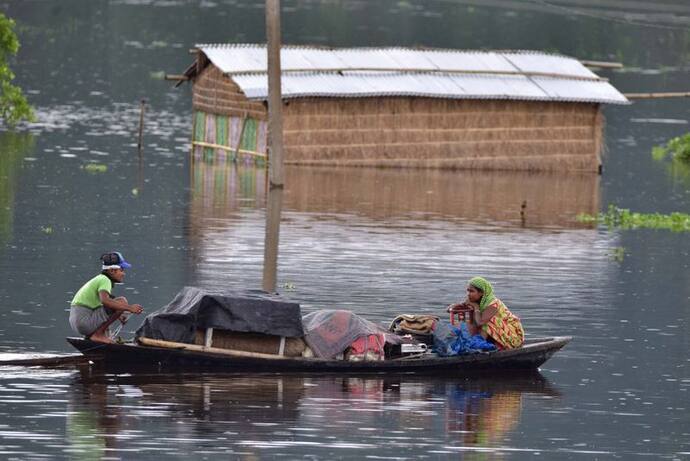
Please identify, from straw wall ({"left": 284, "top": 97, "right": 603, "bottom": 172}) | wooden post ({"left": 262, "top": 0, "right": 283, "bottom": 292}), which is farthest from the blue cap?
straw wall ({"left": 284, "top": 97, "right": 603, "bottom": 172})

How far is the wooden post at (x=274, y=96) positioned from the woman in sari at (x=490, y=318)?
2296 centimetres

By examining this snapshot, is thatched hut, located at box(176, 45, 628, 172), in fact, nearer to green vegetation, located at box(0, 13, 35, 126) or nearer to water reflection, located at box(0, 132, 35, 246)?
green vegetation, located at box(0, 13, 35, 126)

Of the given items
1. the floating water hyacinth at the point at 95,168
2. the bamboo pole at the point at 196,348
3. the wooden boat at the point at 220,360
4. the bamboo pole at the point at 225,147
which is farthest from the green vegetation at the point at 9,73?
the bamboo pole at the point at 196,348

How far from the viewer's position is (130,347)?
2106cm

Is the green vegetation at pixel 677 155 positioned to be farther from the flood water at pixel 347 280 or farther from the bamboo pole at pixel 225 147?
the bamboo pole at pixel 225 147

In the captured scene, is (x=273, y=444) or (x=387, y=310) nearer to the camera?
(x=273, y=444)

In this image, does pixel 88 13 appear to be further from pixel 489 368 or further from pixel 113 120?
pixel 489 368

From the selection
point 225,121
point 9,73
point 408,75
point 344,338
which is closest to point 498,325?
point 344,338

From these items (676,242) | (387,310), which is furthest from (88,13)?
(387,310)

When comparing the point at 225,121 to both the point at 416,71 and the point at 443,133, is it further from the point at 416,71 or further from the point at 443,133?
the point at 443,133

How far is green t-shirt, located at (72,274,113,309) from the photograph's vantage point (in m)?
21.3

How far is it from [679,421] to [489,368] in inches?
109

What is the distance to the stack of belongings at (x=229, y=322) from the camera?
21.3 metres

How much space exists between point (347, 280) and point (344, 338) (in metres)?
8.64
